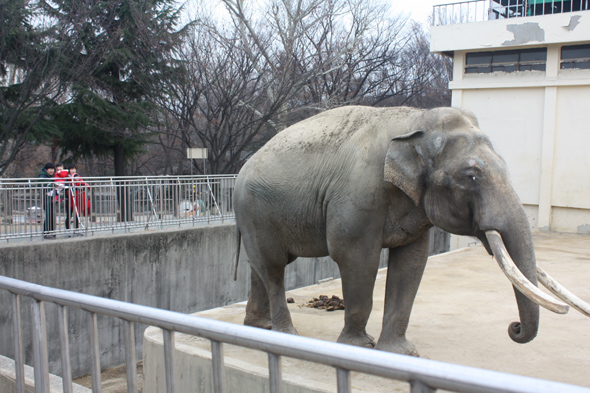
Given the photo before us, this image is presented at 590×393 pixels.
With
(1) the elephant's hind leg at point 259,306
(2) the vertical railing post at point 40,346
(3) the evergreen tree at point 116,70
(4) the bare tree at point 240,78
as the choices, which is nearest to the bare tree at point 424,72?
(4) the bare tree at point 240,78

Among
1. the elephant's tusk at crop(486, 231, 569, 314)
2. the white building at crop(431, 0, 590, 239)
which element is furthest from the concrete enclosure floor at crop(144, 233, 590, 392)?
the white building at crop(431, 0, 590, 239)

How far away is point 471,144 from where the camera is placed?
4055 mm

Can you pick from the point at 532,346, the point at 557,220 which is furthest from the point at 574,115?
the point at 532,346

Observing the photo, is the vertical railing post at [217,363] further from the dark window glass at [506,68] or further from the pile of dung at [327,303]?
the dark window glass at [506,68]

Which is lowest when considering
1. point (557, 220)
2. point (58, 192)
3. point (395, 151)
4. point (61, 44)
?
point (557, 220)

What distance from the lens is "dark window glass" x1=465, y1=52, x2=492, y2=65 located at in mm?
18797

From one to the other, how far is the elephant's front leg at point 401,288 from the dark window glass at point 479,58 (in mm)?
15715

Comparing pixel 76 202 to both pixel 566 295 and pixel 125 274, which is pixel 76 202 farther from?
pixel 566 295

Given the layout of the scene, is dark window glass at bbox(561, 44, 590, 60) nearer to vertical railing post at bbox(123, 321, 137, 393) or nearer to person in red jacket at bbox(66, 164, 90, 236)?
person in red jacket at bbox(66, 164, 90, 236)

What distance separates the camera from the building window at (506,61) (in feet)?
58.8

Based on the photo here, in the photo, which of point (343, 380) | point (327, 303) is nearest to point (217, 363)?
point (343, 380)

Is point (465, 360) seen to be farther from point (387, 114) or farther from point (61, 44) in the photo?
point (61, 44)

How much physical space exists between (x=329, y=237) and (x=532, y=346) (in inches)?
101

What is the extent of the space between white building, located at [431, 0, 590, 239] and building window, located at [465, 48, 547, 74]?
29mm
